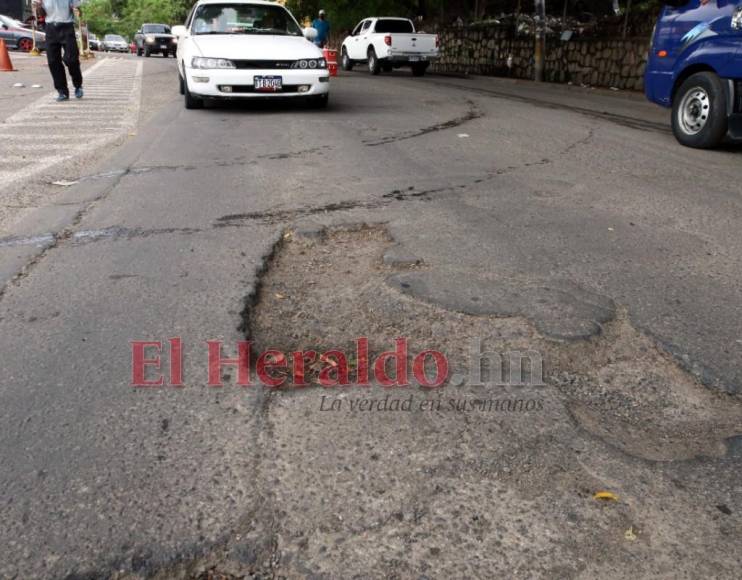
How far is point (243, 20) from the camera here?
1064cm

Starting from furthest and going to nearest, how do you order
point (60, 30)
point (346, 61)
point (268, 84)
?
point (346, 61), point (60, 30), point (268, 84)

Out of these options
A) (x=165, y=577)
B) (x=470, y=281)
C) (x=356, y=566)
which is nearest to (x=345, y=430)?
(x=356, y=566)

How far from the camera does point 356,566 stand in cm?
169

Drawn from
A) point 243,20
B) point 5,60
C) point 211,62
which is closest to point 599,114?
point 243,20

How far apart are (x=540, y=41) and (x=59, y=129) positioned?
47.1ft

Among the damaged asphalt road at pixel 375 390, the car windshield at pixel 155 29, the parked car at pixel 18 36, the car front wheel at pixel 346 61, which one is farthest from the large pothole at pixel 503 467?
the car windshield at pixel 155 29

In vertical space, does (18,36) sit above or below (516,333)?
above

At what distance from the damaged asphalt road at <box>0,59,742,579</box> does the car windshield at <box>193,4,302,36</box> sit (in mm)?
5374

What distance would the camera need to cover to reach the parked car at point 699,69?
7.17m

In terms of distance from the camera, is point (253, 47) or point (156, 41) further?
point (156, 41)

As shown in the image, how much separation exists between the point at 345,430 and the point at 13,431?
1.09m

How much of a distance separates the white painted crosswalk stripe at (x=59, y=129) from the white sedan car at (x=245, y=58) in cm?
126

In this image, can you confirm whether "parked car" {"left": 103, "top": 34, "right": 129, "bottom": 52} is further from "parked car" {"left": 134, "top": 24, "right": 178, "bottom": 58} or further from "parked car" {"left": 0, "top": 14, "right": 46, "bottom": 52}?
"parked car" {"left": 0, "top": 14, "right": 46, "bottom": 52}

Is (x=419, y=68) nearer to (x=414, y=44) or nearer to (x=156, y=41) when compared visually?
(x=414, y=44)
